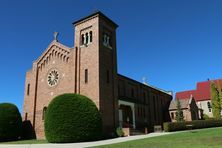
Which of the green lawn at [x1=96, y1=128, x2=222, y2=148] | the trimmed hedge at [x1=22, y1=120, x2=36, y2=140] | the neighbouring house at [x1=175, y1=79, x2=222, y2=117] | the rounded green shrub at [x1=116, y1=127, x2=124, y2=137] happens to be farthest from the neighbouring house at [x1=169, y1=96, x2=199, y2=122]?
the green lawn at [x1=96, y1=128, x2=222, y2=148]

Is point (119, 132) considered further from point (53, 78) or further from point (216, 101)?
point (216, 101)

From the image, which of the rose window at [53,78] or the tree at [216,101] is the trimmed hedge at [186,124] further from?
the rose window at [53,78]

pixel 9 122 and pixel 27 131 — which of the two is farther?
pixel 27 131

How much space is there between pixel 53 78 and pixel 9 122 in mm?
8110

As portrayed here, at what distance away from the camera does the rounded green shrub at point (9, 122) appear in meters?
29.5

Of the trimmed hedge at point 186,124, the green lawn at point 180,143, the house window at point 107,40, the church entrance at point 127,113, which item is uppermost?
the house window at point 107,40

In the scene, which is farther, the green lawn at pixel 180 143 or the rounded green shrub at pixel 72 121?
the rounded green shrub at pixel 72 121

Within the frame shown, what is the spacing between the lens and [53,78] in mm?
33875

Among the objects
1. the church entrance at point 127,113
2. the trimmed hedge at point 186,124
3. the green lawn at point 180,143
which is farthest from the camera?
the church entrance at point 127,113

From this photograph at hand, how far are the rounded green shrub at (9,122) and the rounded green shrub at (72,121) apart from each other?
351 inches

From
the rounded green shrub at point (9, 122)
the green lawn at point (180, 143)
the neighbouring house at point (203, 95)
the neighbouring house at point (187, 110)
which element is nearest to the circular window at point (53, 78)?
the rounded green shrub at point (9, 122)

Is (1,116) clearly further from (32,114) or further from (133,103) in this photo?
(133,103)

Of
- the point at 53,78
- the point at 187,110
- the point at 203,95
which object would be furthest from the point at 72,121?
the point at 203,95

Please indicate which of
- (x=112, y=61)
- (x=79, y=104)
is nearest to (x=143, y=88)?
(x=112, y=61)
